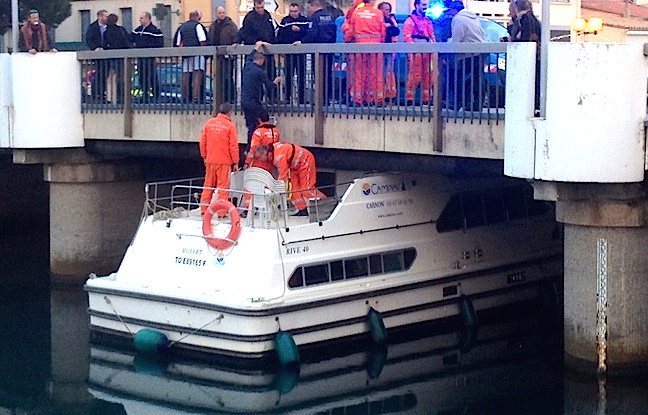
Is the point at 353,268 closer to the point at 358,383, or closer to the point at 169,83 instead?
the point at 358,383

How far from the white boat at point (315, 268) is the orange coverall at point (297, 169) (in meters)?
0.22

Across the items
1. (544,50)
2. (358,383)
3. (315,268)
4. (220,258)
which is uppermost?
(544,50)

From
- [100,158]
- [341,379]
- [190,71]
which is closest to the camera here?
[341,379]

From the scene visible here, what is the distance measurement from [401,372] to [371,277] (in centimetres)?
138

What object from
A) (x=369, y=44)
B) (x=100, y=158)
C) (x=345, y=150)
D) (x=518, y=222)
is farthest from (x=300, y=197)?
(x=100, y=158)

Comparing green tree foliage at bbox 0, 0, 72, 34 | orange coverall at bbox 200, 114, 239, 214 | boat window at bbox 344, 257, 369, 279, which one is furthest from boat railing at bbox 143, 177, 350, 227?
green tree foliage at bbox 0, 0, 72, 34

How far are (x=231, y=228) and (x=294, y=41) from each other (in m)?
3.70

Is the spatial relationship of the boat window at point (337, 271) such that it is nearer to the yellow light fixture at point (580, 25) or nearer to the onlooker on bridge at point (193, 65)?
the onlooker on bridge at point (193, 65)

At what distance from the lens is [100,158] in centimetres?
2467

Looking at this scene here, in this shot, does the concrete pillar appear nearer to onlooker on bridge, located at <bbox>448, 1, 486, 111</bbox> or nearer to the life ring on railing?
the life ring on railing

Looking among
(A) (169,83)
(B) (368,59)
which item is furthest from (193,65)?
(B) (368,59)

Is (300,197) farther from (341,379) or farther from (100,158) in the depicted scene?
(100,158)

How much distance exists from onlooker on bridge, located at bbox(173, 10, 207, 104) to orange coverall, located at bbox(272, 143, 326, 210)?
2458 millimetres

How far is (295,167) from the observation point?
19.9 meters
